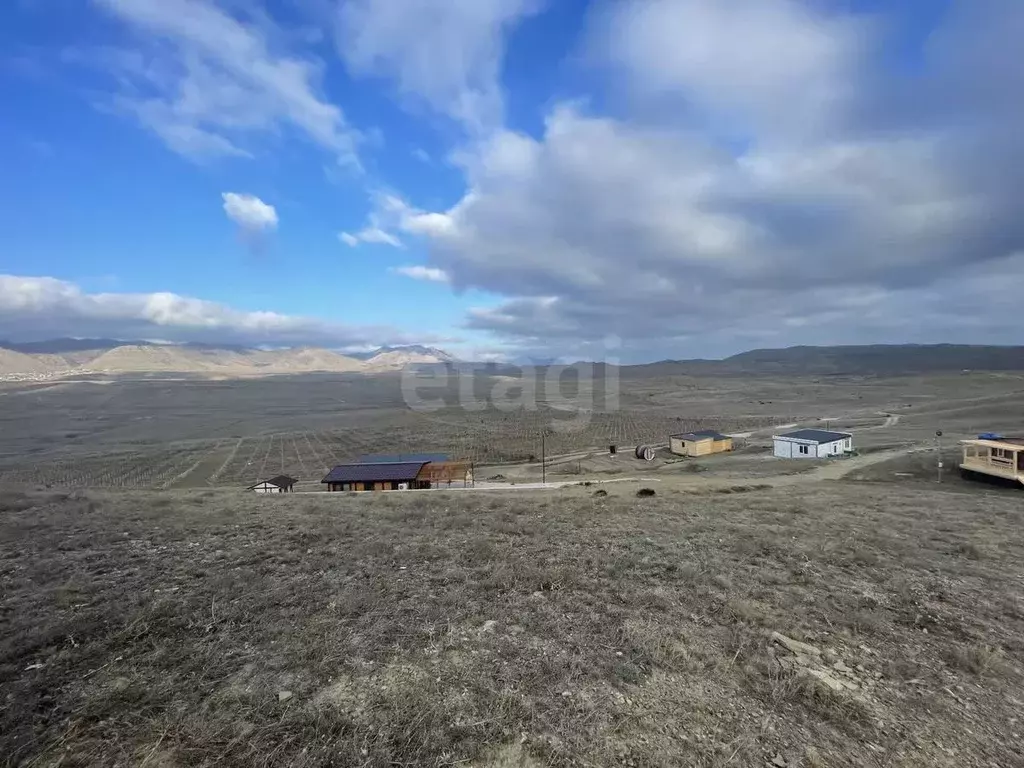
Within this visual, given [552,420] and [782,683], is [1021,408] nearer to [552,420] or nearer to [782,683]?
[552,420]

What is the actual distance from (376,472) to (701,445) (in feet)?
108

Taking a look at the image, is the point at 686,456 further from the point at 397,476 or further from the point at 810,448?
the point at 397,476

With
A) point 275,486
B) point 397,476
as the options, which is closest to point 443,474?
point 397,476

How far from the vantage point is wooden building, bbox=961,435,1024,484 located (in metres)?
27.7

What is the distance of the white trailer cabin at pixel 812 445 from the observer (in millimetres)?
44594

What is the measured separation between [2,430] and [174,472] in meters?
71.5

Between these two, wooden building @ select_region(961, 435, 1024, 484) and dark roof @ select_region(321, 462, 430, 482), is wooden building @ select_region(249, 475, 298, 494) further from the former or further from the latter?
wooden building @ select_region(961, 435, 1024, 484)

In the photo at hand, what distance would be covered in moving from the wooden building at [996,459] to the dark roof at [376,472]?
119 ft

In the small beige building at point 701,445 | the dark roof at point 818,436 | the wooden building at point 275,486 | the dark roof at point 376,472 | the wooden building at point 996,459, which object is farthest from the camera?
the small beige building at point 701,445

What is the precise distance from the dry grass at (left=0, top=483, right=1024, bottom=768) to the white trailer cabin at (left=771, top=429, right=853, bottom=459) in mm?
36302

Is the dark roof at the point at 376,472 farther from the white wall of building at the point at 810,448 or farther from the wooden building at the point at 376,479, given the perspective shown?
the white wall of building at the point at 810,448

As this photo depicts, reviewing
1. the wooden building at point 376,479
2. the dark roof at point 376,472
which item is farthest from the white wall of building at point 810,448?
the dark roof at point 376,472

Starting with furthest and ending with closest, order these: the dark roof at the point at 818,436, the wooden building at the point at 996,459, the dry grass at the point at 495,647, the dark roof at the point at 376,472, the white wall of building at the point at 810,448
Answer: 1. the dark roof at the point at 818,436
2. the white wall of building at the point at 810,448
3. the dark roof at the point at 376,472
4. the wooden building at the point at 996,459
5. the dry grass at the point at 495,647

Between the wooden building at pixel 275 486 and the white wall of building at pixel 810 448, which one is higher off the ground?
the white wall of building at pixel 810 448
